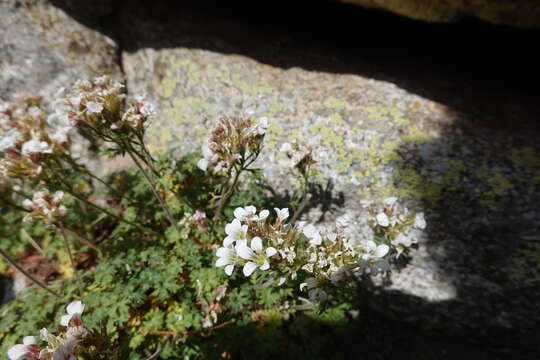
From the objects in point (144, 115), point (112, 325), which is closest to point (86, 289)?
point (112, 325)

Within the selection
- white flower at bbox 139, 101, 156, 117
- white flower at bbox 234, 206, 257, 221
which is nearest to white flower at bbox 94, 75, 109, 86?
white flower at bbox 139, 101, 156, 117

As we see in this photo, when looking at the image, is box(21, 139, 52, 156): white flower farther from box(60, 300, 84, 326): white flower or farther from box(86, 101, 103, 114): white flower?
box(60, 300, 84, 326): white flower

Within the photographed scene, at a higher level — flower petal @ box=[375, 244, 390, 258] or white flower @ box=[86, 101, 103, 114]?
white flower @ box=[86, 101, 103, 114]

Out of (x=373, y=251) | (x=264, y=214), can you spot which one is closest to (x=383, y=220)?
(x=373, y=251)

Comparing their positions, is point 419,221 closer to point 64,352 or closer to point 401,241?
point 401,241

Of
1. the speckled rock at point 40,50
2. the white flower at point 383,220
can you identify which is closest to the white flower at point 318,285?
the white flower at point 383,220
